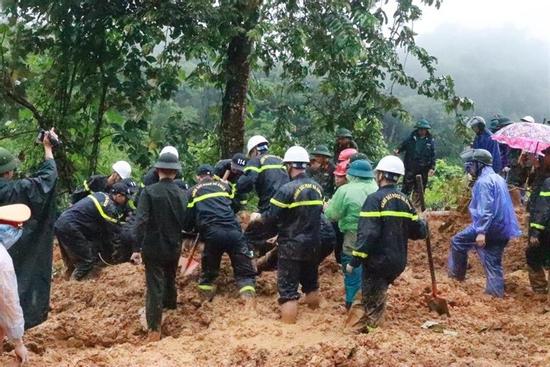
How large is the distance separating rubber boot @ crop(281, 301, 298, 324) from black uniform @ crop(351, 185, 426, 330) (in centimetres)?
87

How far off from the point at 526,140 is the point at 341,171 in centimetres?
234

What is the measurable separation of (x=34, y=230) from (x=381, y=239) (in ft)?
10.2

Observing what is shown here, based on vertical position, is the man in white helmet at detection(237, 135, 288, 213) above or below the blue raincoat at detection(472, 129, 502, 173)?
below

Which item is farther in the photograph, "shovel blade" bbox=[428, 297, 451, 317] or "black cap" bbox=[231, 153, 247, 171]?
"black cap" bbox=[231, 153, 247, 171]

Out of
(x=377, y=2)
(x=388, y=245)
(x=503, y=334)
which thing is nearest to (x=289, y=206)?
(x=388, y=245)

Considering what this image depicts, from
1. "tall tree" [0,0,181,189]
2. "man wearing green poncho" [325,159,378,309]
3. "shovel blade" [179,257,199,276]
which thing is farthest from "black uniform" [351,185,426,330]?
"tall tree" [0,0,181,189]

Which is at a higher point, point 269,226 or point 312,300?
point 269,226

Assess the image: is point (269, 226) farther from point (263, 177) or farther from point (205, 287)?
point (205, 287)

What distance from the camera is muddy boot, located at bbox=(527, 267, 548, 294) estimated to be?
7.73 meters

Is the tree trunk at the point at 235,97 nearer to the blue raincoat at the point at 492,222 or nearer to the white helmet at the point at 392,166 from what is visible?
the blue raincoat at the point at 492,222

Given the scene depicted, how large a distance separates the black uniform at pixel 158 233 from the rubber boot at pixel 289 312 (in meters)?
1.24

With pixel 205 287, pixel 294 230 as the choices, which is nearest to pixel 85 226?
pixel 205 287

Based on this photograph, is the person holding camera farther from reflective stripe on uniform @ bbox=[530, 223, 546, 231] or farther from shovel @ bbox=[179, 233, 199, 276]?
reflective stripe on uniform @ bbox=[530, 223, 546, 231]

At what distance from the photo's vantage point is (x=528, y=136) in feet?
26.1
